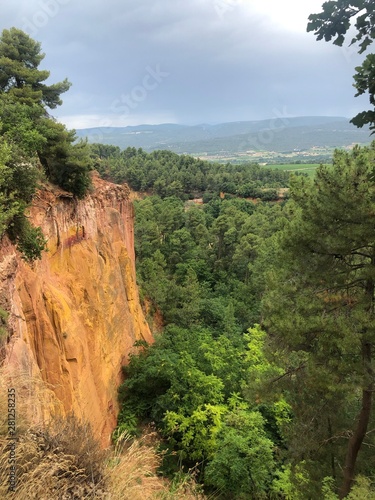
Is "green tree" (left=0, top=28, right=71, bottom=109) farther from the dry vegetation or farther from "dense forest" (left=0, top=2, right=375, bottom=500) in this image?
the dry vegetation

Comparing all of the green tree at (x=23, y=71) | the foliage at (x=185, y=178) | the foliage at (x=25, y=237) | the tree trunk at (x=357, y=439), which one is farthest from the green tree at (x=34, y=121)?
the foliage at (x=185, y=178)

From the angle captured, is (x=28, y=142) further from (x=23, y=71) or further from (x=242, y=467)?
(x=242, y=467)

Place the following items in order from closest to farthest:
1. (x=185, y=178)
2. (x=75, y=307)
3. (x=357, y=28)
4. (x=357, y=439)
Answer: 1. (x=357, y=28)
2. (x=357, y=439)
3. (x=75, y=307)
4. (x=185, y=178)

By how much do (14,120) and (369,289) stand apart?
1214 cm

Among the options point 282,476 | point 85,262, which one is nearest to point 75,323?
point 85,262

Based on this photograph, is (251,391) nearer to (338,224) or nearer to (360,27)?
(338,224)

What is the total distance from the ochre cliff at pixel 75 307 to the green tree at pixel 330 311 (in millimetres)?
5045

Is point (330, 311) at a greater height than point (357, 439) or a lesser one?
greater

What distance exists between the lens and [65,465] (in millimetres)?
4020

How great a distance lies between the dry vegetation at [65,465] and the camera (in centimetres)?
367

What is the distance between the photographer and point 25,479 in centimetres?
374

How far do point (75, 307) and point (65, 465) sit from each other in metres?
9.29

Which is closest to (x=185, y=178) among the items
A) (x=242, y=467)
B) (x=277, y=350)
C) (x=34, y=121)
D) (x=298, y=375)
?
(x=34, y=121)

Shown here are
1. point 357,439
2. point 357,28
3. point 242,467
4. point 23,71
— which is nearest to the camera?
point 357,28
